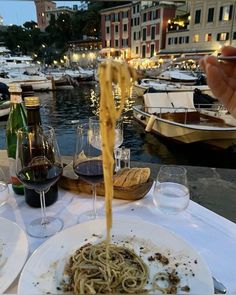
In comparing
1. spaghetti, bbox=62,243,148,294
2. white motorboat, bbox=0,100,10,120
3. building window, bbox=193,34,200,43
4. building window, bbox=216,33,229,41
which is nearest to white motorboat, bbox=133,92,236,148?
building window, bbox=216,33,229,41

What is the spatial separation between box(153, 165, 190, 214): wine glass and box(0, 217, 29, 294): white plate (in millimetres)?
416

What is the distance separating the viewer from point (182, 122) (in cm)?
660

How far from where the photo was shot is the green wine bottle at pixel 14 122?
3.10 feet

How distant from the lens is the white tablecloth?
632 mm

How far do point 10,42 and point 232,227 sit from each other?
64.5 ft

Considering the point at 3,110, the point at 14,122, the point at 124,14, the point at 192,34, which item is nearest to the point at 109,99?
the point at 14,122

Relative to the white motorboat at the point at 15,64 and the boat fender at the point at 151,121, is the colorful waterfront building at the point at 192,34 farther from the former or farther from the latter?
the white motorboat at the point at 15,64

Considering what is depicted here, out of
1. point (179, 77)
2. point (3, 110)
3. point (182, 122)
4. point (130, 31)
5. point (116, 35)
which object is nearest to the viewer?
point (182, 122)

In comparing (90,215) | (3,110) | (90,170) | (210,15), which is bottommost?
(3,110)

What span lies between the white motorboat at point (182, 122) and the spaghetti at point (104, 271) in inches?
210

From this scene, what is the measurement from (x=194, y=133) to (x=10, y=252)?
557cm

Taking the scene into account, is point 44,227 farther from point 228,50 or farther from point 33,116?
point 228,50

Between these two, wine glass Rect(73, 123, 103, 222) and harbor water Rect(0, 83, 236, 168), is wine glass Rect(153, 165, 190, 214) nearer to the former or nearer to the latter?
wine glass Rect(73, 123, 103, 222)

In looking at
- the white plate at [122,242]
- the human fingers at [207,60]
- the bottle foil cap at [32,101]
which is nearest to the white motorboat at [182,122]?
the human fingers at [207,60]
